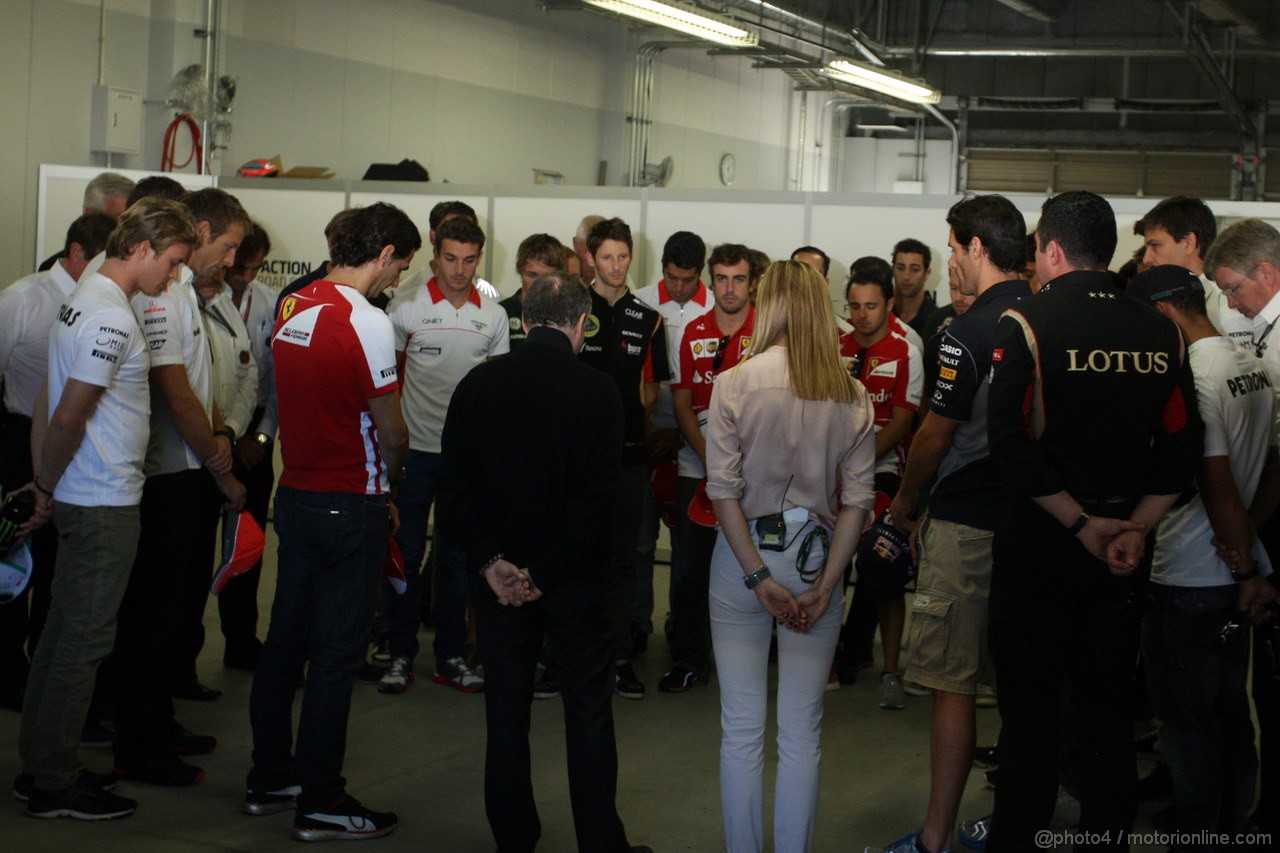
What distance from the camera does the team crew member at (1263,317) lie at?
3.04 m

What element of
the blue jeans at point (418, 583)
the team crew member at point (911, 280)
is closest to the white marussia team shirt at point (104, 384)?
the blue jeans at point (418, 583)

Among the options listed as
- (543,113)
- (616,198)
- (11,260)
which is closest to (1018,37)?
(543,113)

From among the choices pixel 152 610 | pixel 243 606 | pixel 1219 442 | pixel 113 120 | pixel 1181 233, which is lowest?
pixel 243 606

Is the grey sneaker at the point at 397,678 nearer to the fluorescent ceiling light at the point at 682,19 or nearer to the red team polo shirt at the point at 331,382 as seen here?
the red team polo shirt at the point at 331,382

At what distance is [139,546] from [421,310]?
56.3 inches

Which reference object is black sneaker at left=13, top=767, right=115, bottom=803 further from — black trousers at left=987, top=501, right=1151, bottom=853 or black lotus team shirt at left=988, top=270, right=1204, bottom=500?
black lotus team shirt at left=988, top=270, right=1204, bottom=500

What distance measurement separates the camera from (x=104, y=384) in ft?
9.80

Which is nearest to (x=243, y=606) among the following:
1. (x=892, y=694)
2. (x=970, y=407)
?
(x=892, y=694)

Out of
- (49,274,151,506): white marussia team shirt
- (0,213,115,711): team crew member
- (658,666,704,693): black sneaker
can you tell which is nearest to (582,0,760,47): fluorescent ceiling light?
(0,213,115,711): team crew member

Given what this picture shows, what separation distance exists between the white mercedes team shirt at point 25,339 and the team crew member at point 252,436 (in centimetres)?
57

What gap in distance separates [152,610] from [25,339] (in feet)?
3.68

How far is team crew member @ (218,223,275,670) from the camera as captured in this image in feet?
14.0

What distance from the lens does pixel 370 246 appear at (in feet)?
10.4

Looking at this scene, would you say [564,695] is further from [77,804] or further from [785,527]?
[77,804]
